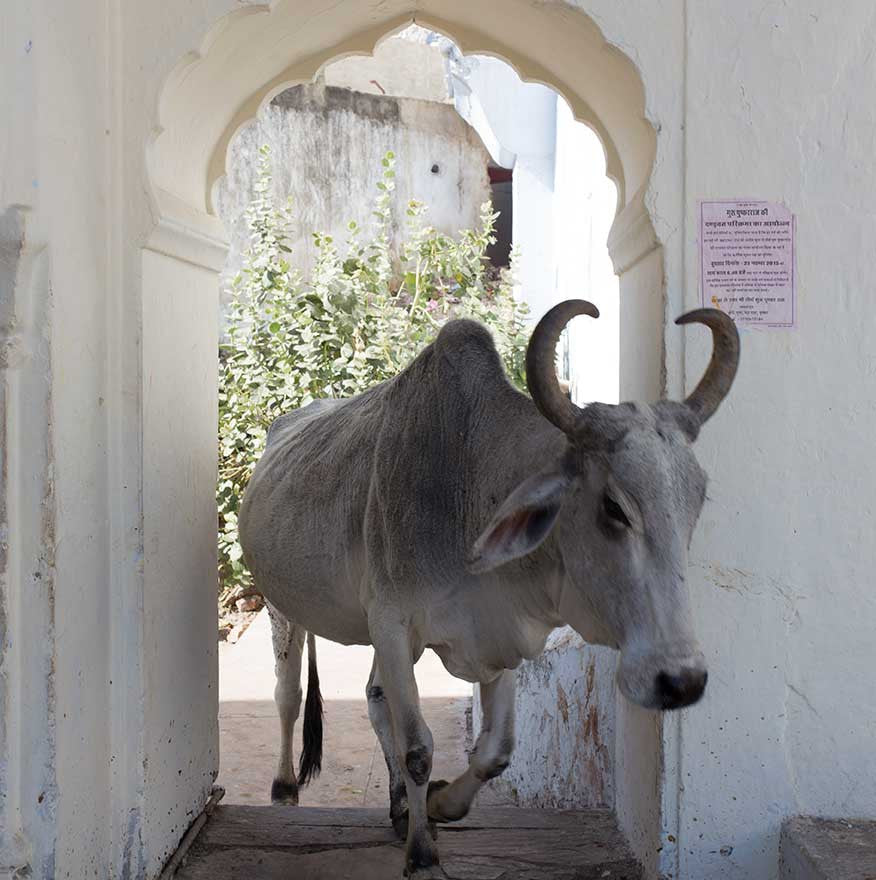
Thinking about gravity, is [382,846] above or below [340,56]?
below

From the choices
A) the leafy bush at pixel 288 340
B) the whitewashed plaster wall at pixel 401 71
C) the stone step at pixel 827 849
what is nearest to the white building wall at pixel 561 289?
the stone step at pixel 827 849

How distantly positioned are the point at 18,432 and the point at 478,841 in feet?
7.29

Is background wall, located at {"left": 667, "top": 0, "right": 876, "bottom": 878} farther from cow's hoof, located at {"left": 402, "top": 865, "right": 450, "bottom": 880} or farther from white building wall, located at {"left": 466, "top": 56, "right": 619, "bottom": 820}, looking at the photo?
white building wall, located at {"left": 466, "top": 56, "right": 619, "bottom": 820}

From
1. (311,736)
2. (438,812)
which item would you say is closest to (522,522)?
(438,812)

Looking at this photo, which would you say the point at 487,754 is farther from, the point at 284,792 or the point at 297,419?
the point at 297,419

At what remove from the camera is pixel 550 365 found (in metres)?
2.78

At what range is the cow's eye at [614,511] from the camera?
2.66 m

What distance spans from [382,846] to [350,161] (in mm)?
10187

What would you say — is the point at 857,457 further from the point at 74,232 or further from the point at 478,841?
the point at 74,232

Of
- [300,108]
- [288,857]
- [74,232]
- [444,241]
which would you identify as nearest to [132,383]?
[74,232]

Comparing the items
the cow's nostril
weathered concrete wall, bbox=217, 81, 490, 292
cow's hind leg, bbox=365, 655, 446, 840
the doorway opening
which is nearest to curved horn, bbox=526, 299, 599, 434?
the cow's nostril

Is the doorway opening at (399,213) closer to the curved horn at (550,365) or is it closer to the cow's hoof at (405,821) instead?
the cow's hoof at (405,821)

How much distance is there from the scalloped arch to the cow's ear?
4.05ft

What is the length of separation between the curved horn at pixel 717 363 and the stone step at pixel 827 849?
1192mm
